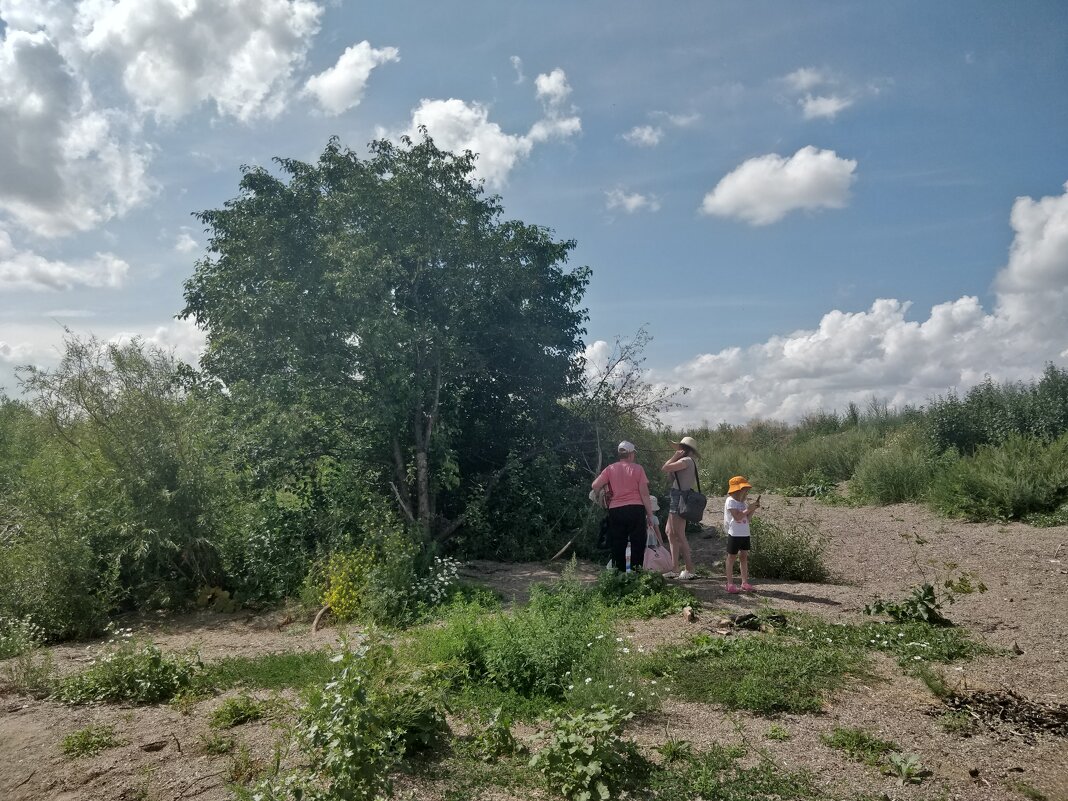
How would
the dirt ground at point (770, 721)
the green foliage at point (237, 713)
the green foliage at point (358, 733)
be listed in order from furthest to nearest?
the green foliage at point (237, 713) < the dirt ground at point (770, 721) < the green foliage at point (358, 733)

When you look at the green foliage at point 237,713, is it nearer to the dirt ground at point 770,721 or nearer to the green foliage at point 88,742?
the dirt ground at point 770,721

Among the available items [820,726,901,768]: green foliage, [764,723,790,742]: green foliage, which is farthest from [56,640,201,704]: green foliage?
[820,726,901,768]: green foliage

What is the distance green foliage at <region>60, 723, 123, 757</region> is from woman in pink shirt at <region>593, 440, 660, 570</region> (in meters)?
5.08

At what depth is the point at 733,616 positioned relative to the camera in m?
6.64

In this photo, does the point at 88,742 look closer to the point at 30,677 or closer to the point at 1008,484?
the point at 30,677

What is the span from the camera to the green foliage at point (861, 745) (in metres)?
3.88

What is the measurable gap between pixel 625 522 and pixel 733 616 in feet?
6.43

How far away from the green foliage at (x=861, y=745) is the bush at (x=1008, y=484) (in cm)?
1015

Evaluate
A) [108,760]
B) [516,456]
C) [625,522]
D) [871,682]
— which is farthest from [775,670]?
[516,456]

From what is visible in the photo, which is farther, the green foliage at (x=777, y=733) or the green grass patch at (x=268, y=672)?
the green grass patch at (x=268, y=672)

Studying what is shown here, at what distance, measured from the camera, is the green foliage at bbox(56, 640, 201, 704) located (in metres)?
5.34

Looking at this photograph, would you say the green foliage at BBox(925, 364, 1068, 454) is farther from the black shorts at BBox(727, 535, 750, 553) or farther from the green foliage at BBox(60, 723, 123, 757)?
the green foliage at BBox(60, 723, 123, 757)

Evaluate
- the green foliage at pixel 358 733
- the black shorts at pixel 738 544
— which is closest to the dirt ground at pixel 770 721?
the green foliage at pixel 358 733

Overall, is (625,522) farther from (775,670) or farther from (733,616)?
(775,670)
